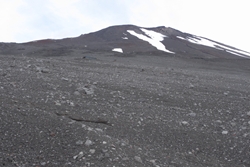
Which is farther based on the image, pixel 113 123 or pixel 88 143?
→ pixel 113 123

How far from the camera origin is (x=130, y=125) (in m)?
6.14

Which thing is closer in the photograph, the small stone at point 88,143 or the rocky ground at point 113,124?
the rocky ground at point 113,124

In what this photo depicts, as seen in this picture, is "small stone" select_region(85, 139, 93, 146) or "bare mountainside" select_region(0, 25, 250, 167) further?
"small stone" select_region(85, 139, 93, 146)

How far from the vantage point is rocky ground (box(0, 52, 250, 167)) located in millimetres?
4660

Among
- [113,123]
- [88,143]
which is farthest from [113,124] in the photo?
[88,143]

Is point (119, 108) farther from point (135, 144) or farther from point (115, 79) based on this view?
point (115, 79)

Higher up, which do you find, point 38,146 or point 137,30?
point 137,30

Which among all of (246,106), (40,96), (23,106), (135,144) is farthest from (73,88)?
(246,106)

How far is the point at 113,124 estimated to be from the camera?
19.8ft

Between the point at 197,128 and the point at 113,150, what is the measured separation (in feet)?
8.49

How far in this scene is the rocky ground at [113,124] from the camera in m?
4.66

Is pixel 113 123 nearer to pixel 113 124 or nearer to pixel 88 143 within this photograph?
pixel 113 124

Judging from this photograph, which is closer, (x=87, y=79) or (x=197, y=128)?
(x=197, y=128)

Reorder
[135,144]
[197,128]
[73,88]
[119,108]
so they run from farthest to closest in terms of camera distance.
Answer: [73,88], [119,108], [197,128], [135,144]
